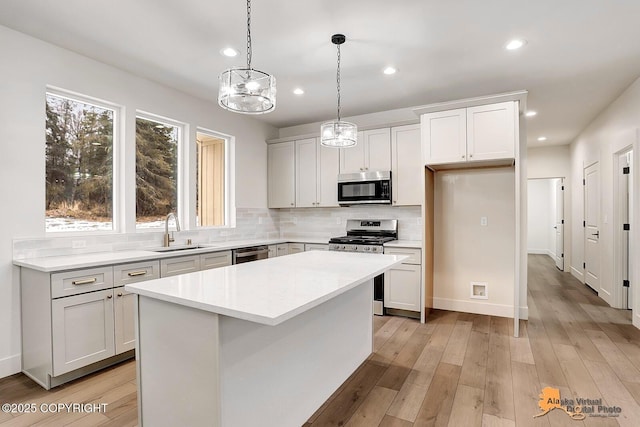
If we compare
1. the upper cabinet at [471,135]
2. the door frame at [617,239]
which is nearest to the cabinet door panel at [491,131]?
the upper cabinet at [471,135]

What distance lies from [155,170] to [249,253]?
1.43m

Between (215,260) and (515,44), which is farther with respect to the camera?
(215,260)

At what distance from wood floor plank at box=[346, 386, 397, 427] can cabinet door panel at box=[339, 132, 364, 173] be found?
2.90 m

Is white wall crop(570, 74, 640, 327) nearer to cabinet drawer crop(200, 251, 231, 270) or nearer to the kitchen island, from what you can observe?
the kitchen island

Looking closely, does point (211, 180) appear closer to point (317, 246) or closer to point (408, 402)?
point (317, 246)

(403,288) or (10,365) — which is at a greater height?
(403,288)

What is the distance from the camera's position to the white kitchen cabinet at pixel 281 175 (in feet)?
16.9

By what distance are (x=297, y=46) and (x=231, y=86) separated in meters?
1.29

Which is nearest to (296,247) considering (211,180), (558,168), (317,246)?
(317,246)

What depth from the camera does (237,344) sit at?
4.88 ft

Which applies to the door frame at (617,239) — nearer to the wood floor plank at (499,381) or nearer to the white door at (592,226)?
the white door at (592,226)

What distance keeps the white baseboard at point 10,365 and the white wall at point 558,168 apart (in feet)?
26.5

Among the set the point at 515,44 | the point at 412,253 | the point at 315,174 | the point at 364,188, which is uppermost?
the point at 515,44

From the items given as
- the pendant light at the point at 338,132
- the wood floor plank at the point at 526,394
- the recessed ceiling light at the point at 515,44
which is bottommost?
the wood floor plank at the point at 526,394
